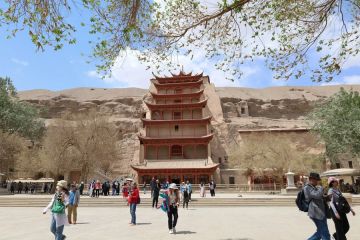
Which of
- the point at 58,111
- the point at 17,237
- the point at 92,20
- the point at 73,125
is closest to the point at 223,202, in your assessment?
the point at 17,237

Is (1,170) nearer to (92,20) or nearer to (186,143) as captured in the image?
(186,143)

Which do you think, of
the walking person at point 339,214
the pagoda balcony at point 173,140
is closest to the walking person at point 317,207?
the walking person at point 339,214

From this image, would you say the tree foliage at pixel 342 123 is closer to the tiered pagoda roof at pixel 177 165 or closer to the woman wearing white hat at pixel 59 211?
the tiered pagoda roof at pixel 177 165

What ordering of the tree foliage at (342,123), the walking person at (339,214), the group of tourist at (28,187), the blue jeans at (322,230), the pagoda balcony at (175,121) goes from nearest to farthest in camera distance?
the blue jeans at (322,230) → the walking person at (339,214) → the tree foliage at (342,123) → the group of tourist at (28,187) → the pagoda balcony at (175,121)

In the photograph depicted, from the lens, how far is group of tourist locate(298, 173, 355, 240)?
5.72 m

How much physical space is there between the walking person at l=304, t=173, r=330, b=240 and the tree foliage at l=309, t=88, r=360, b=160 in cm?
2280

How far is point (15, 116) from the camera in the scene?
39.1m

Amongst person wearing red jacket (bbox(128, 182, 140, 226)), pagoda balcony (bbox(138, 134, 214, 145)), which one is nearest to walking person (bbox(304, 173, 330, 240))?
person wearing red jacket (bbox(128, 182, 140, 226))

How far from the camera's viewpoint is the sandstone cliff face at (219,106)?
50.5 m

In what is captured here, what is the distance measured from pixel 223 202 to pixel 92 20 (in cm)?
1587

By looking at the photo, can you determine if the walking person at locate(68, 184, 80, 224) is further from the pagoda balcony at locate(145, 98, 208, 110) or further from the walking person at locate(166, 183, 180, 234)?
the pagoda balcony at locate(145, 98, 208, 110)

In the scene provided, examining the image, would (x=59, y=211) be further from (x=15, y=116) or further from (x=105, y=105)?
(x=105, y=105)

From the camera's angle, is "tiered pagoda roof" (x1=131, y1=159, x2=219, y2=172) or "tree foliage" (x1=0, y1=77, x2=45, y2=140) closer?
"tiered pagoda roof" (x1=131, y1=159, x2=219, y2=172)

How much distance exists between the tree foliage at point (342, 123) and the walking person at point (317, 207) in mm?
22798
